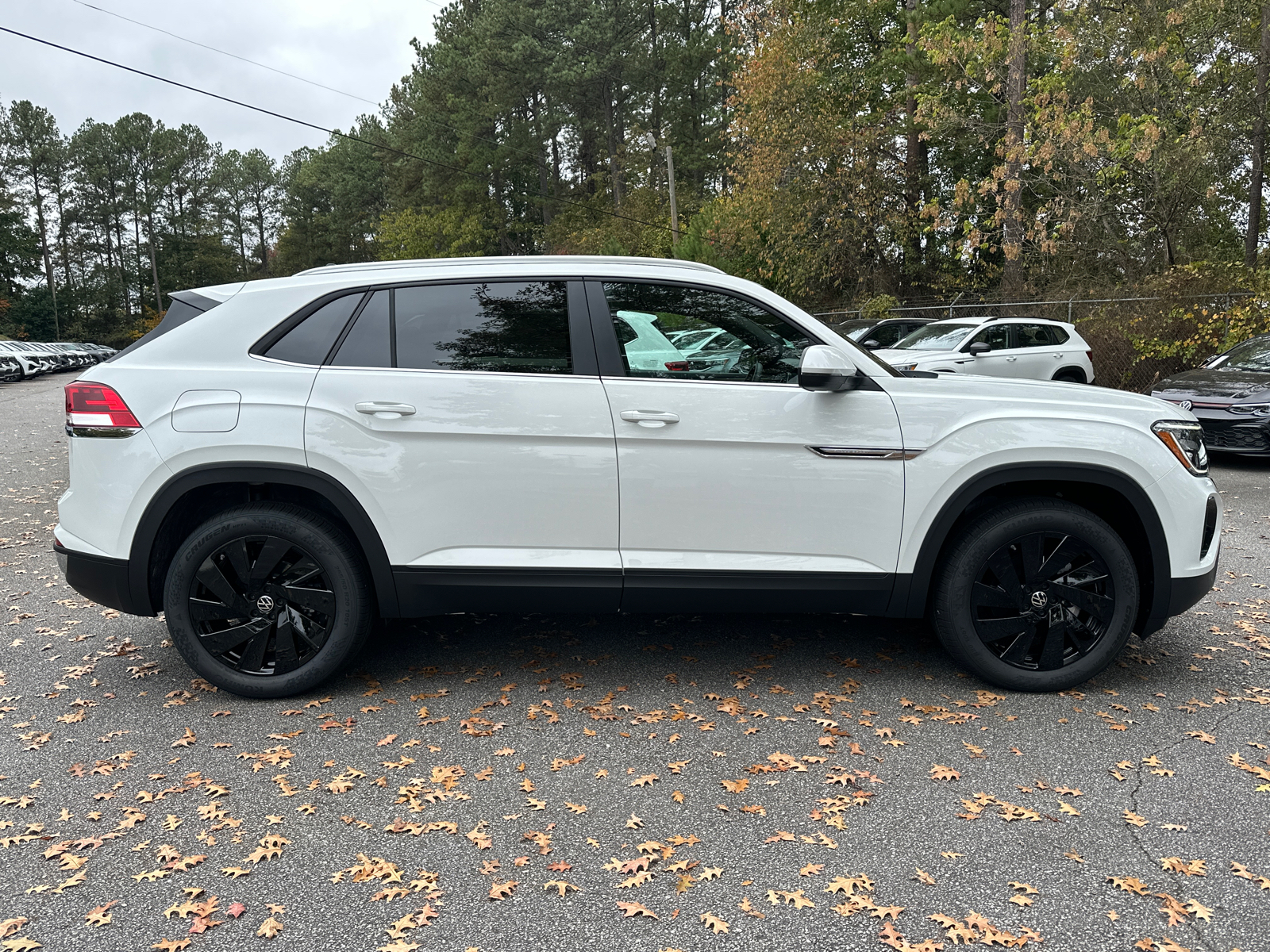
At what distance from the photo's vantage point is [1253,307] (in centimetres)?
1351

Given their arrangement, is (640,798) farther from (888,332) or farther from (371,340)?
(888,332)

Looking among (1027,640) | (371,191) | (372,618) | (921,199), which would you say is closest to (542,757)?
(372,618)

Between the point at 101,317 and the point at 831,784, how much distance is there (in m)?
83.0

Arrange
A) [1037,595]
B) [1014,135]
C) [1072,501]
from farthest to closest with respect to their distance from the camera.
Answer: [1014,135] → [1072,501] → [1037,595]

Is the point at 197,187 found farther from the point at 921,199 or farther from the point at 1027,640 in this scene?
the point at 1027,640

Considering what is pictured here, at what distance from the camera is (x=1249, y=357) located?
11117 millimetres

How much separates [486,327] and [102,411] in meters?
1.67

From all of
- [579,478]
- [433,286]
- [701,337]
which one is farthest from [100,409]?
[701,337]

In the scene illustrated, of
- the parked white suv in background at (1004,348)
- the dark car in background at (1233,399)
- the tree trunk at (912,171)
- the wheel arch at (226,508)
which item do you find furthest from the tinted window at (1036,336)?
the wheel arch at (226,508)

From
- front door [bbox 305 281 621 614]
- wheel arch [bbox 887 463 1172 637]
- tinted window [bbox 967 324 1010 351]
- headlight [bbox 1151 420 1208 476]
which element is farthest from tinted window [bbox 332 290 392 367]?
tinted window [bbox 967 324 1010 351]

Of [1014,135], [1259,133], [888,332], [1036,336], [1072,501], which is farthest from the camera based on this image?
[1014,135]

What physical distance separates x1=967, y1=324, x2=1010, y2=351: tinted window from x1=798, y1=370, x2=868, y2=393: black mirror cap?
11.0 m

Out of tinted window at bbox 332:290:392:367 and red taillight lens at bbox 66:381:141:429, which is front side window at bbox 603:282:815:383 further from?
red taillight lens at bbox 66:381:141:429

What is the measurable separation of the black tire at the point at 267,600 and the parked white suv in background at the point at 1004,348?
10714mm
